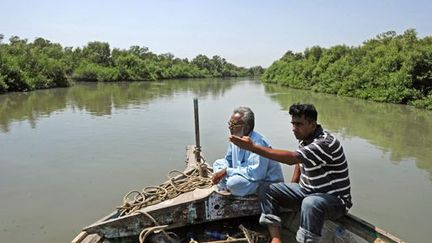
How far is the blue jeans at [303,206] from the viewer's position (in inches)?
111

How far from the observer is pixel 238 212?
3.42m

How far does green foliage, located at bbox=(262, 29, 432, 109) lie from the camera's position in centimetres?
1878

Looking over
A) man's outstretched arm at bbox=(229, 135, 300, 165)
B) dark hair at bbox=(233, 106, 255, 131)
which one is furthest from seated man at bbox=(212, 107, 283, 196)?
man's outstretched arm at bbox=(229, 135, 300, 165)

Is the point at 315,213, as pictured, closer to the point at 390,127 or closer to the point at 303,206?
the point at 303,206

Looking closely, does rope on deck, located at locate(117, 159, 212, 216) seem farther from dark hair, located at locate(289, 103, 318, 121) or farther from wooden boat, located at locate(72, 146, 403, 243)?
dark hair, located at locate(289, 103, 318, 121)

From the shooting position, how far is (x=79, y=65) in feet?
172

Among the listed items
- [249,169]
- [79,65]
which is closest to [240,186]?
[249,169]

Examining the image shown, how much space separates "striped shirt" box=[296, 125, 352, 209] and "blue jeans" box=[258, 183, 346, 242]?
0.07m

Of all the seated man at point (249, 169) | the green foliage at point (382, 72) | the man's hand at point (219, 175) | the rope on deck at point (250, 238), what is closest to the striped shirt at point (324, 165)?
the seated man at point (249, 169)

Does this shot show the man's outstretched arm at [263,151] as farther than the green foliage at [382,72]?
No

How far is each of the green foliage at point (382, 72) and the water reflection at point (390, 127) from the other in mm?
1470

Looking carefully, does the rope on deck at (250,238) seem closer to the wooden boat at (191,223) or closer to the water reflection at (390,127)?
the wooden boat at (191,223)

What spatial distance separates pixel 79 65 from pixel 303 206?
53826 mm

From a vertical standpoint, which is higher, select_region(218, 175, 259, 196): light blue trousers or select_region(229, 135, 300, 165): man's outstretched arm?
select_region(229, 135, 300, 165): man's outstretched arm
